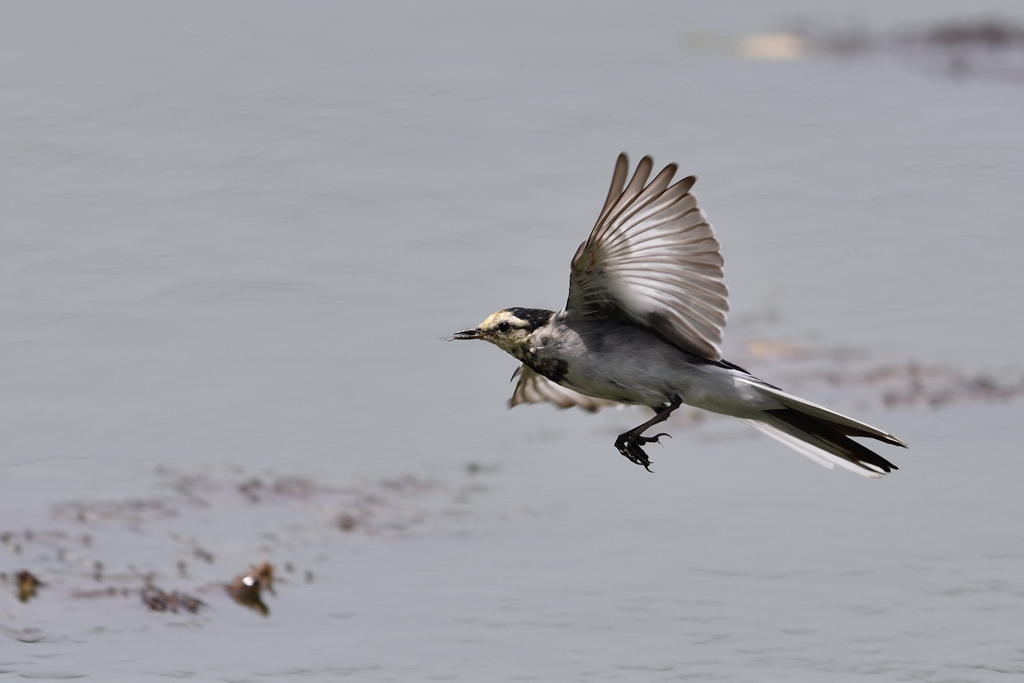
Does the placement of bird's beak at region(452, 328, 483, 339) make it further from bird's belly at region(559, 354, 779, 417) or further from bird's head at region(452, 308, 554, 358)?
bird's belly at region(559, 354, 779, 417)

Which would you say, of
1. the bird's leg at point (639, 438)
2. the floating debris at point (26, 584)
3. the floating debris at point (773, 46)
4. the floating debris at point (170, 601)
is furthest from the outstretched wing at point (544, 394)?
the floating debris at point (773, 46)

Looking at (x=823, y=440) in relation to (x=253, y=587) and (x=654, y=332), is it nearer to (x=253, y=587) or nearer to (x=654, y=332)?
(x=654, y=332)

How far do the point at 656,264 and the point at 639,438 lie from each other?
0.70m

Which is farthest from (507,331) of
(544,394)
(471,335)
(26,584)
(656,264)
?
(26,584)

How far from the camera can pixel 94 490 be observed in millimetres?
8305

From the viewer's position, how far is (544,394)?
283 inches

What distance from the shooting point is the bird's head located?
6.21 m

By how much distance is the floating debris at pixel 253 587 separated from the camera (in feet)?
24.5

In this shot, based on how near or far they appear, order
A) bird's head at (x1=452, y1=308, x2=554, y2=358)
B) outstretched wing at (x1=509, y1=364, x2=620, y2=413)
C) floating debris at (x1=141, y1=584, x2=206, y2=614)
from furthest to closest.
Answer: floating debris at (x1=141, y1=584, x2=206, y2=614) < outstretched wing at (x1=509, y1=364, x2=620, y2=413) < bird's head at (x1=452, y1=308, x2=554, y2=358)

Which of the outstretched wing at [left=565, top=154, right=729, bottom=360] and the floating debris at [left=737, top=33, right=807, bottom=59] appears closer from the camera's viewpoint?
the outstretched wing at [left=565, top=154, right=729, bottom=360]

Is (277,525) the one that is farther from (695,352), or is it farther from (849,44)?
(849,44)

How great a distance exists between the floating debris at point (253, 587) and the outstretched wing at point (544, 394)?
145 centimetres

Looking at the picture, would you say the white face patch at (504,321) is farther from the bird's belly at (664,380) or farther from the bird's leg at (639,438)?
the bird's leg at (639,438)

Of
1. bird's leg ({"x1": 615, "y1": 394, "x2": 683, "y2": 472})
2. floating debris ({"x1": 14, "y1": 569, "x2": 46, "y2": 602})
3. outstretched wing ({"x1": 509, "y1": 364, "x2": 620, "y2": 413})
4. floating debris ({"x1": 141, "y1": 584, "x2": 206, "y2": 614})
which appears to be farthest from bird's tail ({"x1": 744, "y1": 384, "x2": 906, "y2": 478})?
floating debris ({"x1": 14, "y1": 569, "x2": 46, "y2": 602})
